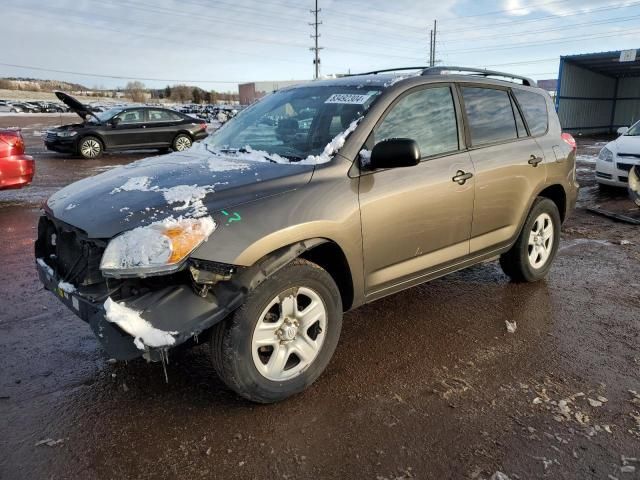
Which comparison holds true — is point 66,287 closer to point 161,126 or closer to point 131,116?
point 131,116

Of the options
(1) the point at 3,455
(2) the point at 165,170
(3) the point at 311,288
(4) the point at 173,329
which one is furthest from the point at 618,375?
(1) the point at 3,455

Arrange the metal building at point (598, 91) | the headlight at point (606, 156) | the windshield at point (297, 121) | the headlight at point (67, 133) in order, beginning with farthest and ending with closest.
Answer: the metal building at point (598, 91)
the headlight at point (67, 133)
the headlight at point (606, 156)
the windshield at point (297, 121)

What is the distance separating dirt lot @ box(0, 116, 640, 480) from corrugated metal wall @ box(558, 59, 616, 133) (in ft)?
80.5

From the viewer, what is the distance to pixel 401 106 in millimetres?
3559

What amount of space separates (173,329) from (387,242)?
150 cm

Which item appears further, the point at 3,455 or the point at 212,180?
the point at 212,180

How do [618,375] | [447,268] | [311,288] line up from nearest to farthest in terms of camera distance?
[311,288], [618,375], [447,268]

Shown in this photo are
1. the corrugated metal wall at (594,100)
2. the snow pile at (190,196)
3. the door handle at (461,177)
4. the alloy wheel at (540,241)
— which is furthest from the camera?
the corrugated metal wall at (594,100)

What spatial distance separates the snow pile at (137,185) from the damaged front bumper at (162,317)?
2.33 ft

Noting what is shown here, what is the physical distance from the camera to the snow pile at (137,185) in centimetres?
298

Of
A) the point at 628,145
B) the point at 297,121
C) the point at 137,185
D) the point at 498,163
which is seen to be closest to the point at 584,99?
the point at 628,145

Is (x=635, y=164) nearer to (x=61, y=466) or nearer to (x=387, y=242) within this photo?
(x=387, y=242)

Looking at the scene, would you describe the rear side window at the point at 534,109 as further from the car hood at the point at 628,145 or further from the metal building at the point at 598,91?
the metal building at the point at 598,91

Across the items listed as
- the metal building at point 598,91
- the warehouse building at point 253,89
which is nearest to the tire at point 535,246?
the metal building at point 598,91
